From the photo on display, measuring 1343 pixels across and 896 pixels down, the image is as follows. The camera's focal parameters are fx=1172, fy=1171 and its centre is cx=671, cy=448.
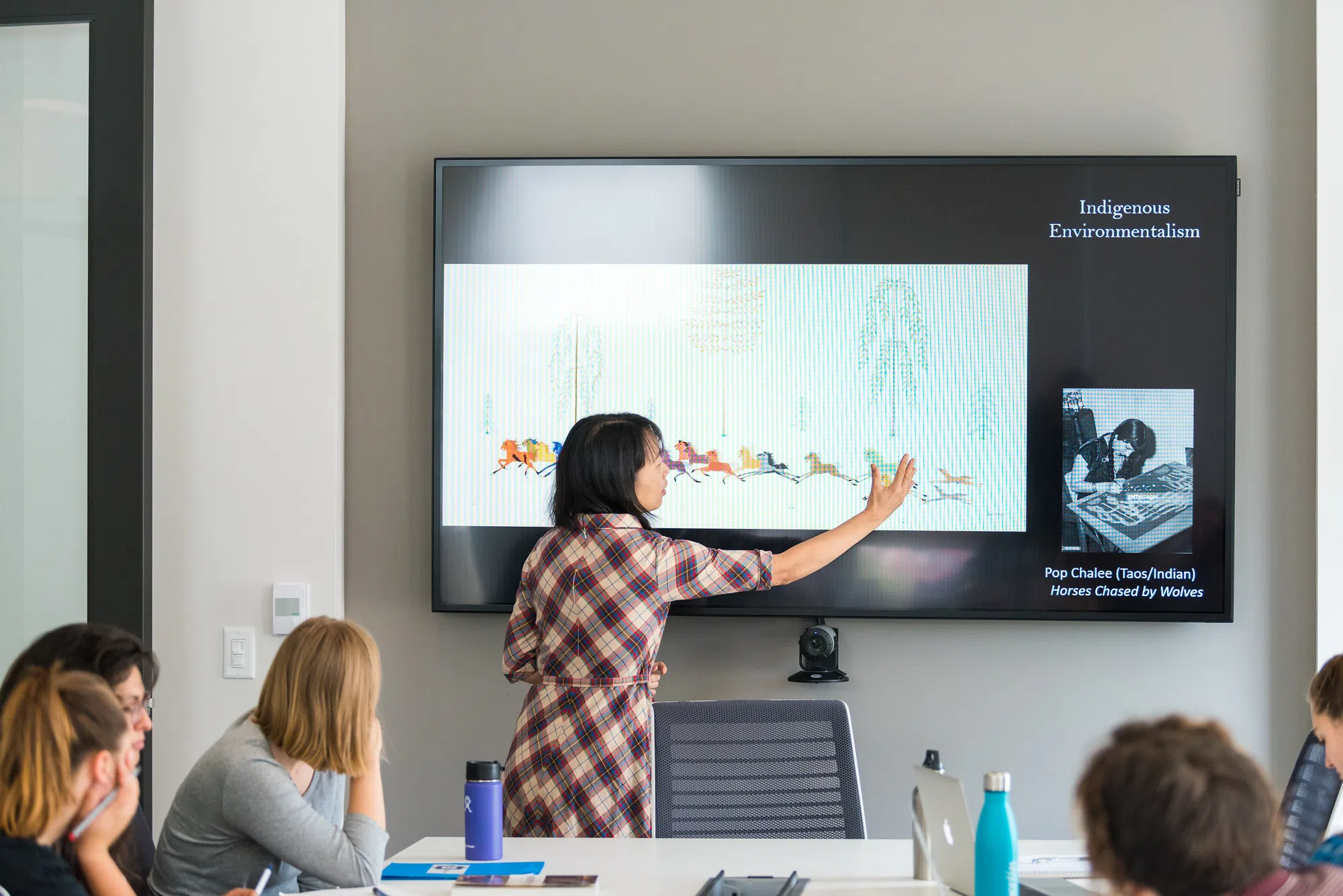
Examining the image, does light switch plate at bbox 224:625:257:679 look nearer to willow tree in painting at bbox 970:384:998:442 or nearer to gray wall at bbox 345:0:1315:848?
gray wall at bbox 345:0:1315:848

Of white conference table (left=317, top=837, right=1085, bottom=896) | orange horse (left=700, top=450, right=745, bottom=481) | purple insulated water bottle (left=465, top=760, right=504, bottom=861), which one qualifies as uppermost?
orange horse (left=700, top=450, right=745, bottom=481)

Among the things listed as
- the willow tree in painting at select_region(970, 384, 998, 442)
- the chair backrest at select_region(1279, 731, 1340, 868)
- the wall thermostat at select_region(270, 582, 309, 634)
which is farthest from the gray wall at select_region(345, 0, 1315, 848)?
the chair backrest at select_region(1279, 731, 1340, 868)

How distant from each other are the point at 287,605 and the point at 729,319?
145 centimetres

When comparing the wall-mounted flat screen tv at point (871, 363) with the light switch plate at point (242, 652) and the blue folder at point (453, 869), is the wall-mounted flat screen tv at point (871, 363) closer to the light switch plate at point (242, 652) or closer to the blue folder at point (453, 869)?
the light switch plate at point (242, 652)

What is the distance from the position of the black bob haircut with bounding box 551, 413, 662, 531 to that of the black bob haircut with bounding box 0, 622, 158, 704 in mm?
957

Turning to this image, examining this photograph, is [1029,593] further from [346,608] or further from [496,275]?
[346,608]

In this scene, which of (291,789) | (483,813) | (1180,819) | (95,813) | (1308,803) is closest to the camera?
(1180,819)

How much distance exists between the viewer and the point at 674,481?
3.21 metres

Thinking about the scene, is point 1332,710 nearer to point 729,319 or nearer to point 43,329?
A: point 729,319

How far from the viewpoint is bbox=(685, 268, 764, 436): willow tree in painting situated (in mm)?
3193

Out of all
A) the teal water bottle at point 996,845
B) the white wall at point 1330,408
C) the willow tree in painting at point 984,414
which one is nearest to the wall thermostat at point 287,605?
the willow tree in painting at point 984,414

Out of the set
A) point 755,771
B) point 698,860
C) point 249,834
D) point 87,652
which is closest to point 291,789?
point 249,834

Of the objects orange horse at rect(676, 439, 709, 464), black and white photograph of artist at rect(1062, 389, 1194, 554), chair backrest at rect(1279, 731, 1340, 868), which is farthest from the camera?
orange horse at rect(676, 439, 709, 464)

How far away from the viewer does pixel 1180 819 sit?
1.20 m
